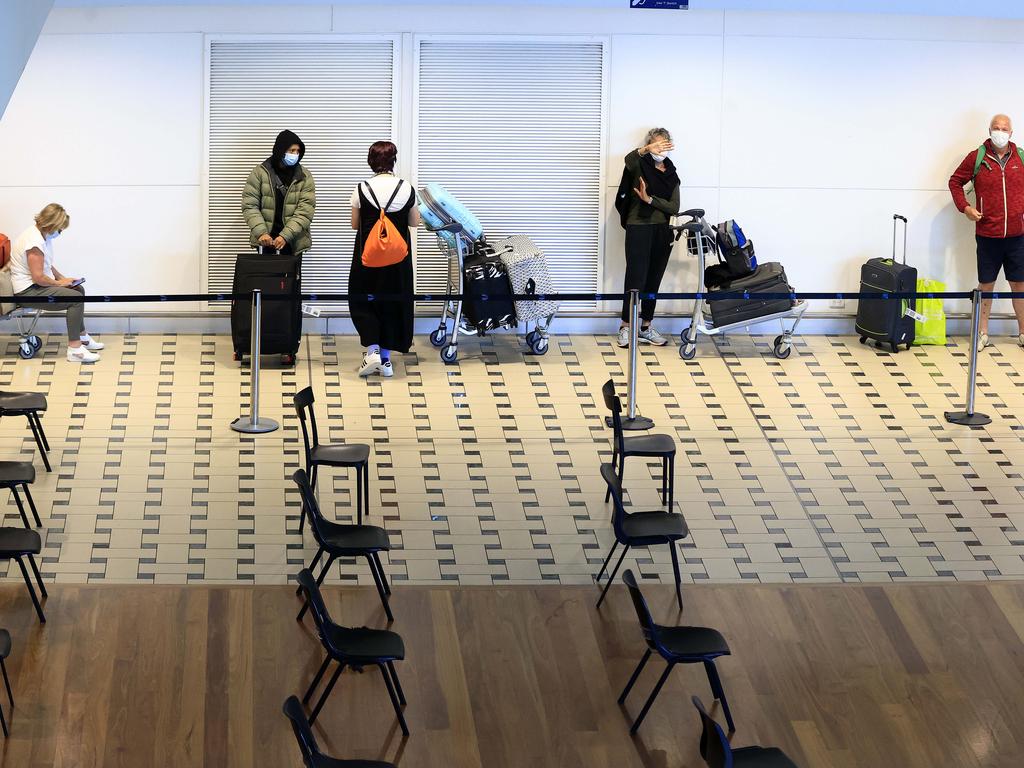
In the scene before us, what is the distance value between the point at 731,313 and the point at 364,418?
3055 mm

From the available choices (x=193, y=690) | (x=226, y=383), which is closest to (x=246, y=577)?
(x=193, y=690)

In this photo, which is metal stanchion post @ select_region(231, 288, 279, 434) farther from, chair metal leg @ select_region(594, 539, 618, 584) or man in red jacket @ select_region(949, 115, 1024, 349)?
man in red jacket @ select_region(949, 115, 1024, 349)

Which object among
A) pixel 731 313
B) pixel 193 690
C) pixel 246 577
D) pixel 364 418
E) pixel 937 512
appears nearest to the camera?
pixel 193 690

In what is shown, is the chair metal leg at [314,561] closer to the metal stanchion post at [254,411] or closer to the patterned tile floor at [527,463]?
the patterned tile floor at [527,463]

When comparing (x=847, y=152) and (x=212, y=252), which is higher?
(x=847, y=152)

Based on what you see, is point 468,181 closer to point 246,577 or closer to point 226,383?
point 226,383

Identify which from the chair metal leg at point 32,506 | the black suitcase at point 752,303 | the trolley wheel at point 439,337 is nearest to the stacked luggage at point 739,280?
the black suitcase at point 752,303

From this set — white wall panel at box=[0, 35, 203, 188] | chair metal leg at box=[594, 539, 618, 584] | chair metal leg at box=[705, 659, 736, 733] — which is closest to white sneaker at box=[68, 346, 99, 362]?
white wall panel at box=[0, 35, 203, 188]

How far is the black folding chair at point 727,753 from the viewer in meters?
5.70

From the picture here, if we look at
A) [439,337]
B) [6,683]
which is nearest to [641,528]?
[6,683]

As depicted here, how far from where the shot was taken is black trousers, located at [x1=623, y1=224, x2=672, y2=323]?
11594 mm

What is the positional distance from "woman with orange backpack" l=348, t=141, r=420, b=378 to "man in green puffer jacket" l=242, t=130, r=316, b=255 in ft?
2.14

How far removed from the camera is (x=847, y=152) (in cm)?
1201

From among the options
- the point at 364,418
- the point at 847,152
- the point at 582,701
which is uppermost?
the point at 847,152
